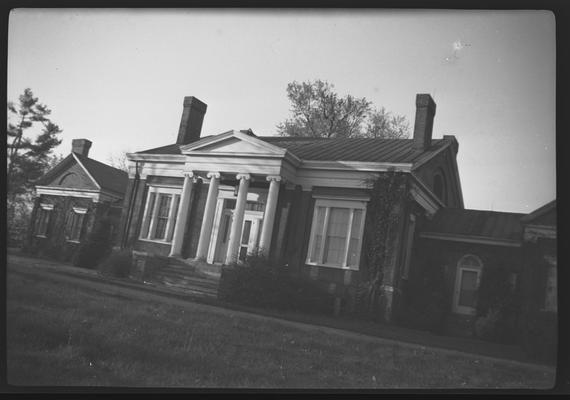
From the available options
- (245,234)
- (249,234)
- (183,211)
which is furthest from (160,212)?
(249,234)

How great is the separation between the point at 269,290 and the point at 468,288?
3115mm


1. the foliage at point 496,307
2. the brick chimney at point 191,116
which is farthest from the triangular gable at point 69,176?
the foliage at point 496,307

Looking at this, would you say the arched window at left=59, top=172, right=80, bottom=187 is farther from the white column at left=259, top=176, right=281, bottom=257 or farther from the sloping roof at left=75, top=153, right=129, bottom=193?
the white column at left=259, top=176, right=281, bottom=257

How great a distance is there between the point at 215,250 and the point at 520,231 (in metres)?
4.96

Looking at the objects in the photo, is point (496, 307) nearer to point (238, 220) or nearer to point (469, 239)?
point (469, 239)

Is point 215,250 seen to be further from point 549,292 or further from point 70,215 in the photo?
point 549,292

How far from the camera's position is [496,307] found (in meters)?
7.12

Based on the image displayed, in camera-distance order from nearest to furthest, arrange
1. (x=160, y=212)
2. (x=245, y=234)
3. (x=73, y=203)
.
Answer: (x=73, y=203) < (x=245, y=234) < (x=160, y=212)

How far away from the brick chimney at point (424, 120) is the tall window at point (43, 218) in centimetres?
590

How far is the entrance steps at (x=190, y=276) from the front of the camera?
8086 mm

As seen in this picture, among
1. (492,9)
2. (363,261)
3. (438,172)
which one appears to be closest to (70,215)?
(363,261)

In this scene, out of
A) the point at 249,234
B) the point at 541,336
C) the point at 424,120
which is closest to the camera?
the point at 541,336

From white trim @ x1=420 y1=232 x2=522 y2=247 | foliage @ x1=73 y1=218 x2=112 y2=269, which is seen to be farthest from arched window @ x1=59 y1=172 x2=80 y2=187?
white trim @ x1=420 y1=232 x2=522 y2=247

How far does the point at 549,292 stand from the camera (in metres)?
6.42
